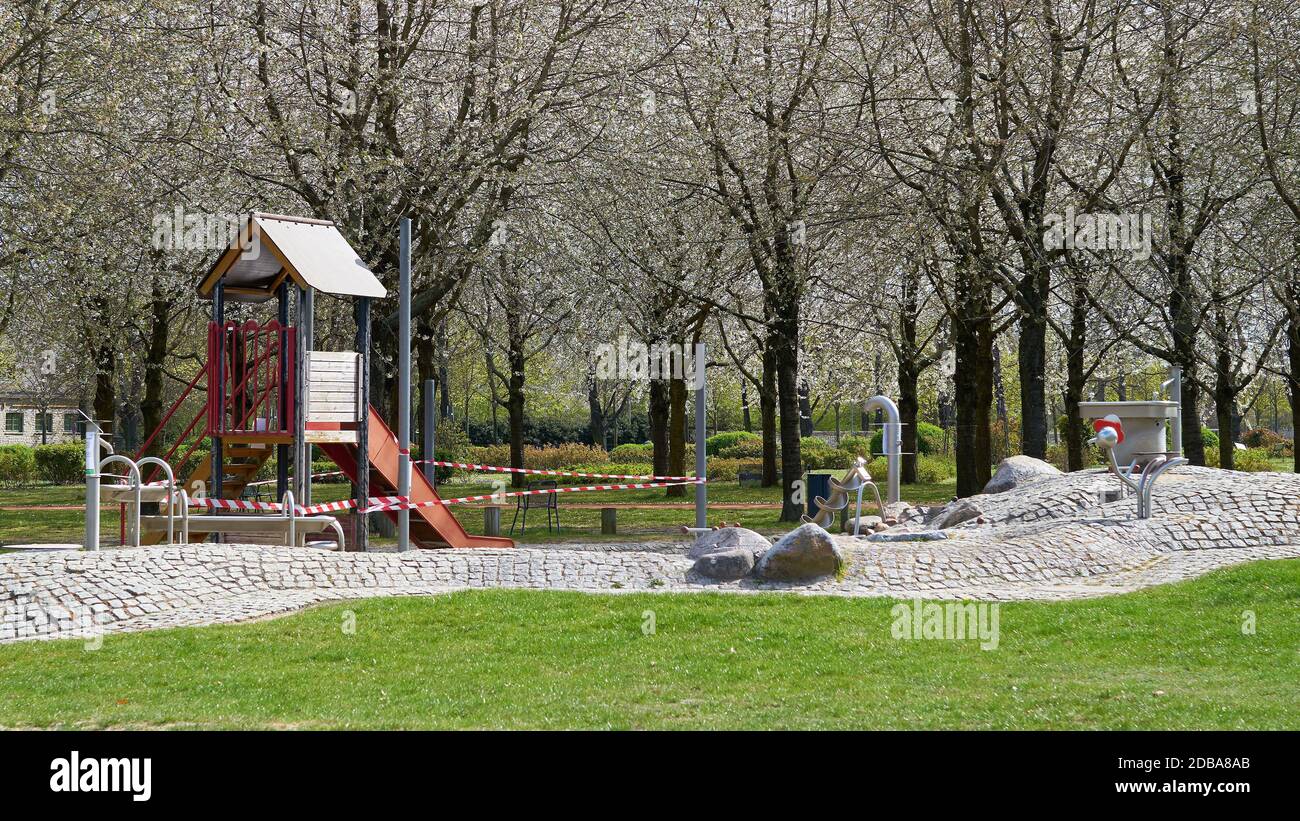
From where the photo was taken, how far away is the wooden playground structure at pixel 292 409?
1452 cm

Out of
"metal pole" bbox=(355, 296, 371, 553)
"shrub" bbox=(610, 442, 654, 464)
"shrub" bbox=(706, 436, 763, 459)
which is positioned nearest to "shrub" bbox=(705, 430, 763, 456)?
"shrub" bbox=(706, 436, 763, 459)

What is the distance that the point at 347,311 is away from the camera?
2448 cm

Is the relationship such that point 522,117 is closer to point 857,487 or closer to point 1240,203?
point 857,487

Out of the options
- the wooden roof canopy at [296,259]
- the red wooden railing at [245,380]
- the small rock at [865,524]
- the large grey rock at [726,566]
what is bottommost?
the large grey rock at [726,566]

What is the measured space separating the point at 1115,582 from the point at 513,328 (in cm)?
2043

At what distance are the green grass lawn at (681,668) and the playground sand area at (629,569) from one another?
0.86 meters

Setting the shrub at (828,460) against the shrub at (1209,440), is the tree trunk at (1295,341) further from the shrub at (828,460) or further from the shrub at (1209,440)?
the shrub at (828,460)

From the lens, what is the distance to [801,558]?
40.2 ft

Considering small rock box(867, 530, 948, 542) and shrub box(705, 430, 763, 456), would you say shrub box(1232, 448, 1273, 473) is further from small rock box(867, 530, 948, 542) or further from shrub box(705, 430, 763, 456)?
small rock box(867, 530, 948, 542)

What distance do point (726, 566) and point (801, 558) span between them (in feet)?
2.49

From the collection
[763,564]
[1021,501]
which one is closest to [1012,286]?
[1021,501]

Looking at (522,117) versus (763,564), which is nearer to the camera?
(763,564)

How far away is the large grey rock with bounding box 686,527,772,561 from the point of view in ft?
42.3

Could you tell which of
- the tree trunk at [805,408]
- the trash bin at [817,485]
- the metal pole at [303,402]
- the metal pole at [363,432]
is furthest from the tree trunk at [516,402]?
the metal pole at [303,402]
